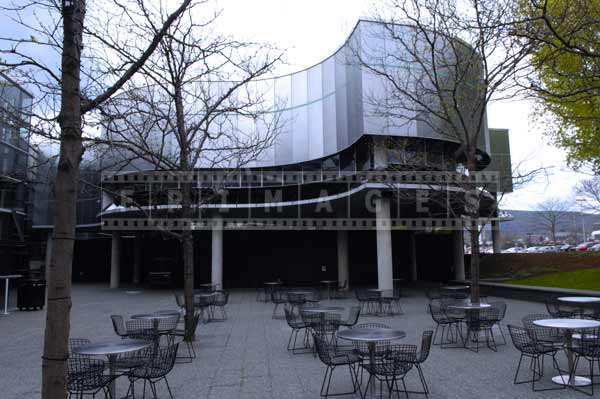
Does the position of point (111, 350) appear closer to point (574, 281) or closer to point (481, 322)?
point (481, 322)

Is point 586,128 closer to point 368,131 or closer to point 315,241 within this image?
point 368,131

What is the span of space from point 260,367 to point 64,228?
6004mm

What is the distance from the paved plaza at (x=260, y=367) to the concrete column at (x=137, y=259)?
59.1 feet

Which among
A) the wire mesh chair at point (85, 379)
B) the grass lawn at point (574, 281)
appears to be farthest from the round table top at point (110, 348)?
the grass lawn at point (574, 281)

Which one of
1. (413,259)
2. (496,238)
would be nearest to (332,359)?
(413,259)

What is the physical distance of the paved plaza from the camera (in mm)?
6637

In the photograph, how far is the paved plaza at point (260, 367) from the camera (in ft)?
21.8

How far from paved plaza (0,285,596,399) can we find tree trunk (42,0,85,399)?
13.2ft

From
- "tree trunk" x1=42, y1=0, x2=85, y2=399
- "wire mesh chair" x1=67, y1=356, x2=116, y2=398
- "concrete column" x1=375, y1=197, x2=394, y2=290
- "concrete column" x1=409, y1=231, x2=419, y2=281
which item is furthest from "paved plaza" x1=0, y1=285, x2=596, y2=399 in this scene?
"concrete column" x1=409, y1=231, x2=419, y2=281

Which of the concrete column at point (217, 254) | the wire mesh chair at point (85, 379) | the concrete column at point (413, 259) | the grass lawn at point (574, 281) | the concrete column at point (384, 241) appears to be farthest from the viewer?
the concrete column at point (413, 259)

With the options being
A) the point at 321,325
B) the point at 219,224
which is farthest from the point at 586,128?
the point at 219,224

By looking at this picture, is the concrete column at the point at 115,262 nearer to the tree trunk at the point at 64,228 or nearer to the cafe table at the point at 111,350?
the cafe table at the point at 111,350

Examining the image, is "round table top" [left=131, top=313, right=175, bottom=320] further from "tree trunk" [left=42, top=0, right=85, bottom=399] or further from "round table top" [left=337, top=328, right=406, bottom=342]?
"tree trunk" [left=42, top=0, right=85, bottom=399]

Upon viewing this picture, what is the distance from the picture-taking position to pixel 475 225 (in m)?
10.9
